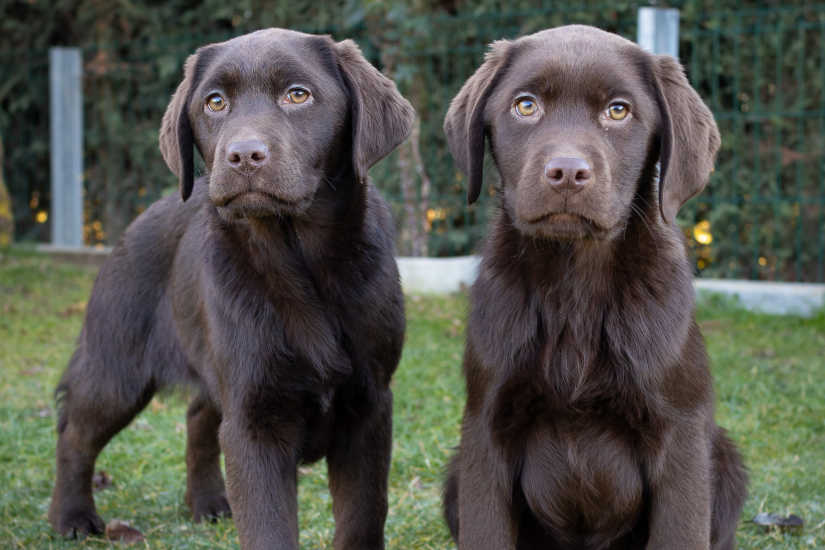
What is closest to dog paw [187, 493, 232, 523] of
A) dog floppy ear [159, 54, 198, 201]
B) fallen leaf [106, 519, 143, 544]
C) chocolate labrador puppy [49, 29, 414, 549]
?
fallen leaf [106, 519, 143, 544]

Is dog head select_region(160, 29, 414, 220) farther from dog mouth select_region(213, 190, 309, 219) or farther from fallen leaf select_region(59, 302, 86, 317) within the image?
fallen leaf select_region(59, 302, 86, 317)

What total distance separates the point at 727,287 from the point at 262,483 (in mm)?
5407

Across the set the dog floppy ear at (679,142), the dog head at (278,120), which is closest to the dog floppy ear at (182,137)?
the dog head at (278,120)

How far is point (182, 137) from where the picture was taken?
3.70 meters

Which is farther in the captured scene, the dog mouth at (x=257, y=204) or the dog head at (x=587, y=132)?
the dog mouth at (x=257, y=204)

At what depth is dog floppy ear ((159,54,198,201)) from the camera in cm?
368

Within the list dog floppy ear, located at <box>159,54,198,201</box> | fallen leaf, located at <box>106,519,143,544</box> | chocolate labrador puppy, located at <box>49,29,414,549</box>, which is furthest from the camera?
fallen leaf, located at <box>106,519,143,544</box>

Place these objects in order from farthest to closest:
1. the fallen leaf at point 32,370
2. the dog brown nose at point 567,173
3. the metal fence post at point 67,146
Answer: the metal fence post at point 67,146 < the fallen leaf at point 32,370 < the dog brown nose at point 567,173

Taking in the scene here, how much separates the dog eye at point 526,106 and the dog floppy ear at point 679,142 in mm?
350

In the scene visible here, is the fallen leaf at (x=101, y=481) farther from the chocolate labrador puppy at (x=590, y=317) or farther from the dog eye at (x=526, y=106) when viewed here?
the dog eye at (x=526, y=106)

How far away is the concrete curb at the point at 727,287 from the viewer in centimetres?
768

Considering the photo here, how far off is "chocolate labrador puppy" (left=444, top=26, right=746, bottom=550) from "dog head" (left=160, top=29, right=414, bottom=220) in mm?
456

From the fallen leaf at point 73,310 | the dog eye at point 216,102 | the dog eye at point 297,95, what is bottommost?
the fallen leaf at point 73,310

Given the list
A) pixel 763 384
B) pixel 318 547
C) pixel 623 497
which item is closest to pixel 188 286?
pixel 318 547
